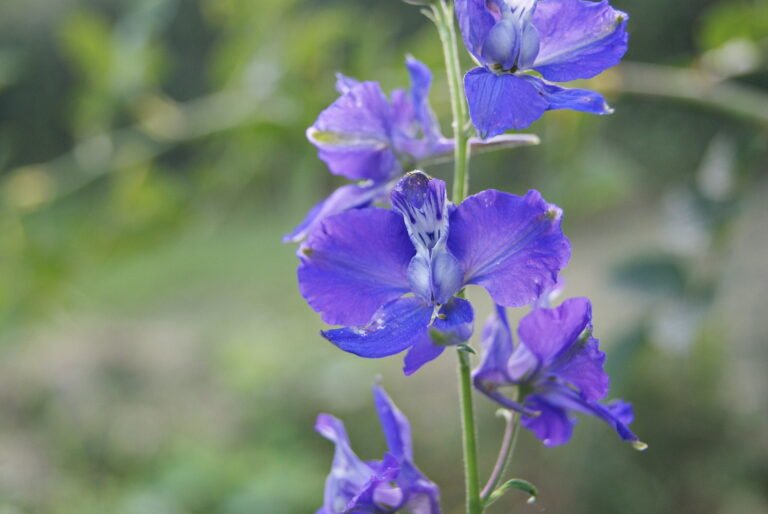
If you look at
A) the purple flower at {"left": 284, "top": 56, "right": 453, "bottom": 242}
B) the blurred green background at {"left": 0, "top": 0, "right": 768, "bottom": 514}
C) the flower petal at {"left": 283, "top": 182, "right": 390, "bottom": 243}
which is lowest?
the blurred green background at {"left": 0, "top": 0, "right": 768, "bottom": 514}

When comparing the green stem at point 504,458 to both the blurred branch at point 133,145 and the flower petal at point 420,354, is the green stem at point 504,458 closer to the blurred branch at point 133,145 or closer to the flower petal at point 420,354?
the flower petal at point 420,354

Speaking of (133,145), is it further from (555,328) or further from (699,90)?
(555,328)

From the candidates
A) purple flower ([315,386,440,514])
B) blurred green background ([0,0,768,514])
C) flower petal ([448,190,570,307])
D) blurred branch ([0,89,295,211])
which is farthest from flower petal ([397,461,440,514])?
blurred branch ([0,89,295,211])

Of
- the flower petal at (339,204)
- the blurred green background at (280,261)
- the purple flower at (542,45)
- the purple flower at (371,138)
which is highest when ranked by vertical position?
the purple flower at (542,45)

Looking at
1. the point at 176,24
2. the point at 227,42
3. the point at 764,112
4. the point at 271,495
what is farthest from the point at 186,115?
the point at 176,24

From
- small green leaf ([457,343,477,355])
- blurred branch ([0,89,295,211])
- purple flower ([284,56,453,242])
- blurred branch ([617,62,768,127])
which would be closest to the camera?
small green leaf ([457,343,477,355])

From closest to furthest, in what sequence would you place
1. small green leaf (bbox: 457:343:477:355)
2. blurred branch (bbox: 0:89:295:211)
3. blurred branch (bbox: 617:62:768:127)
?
small green leaf (bbox: 457:343:477:355) < blurred branch (bbox: 617:62:768:127) < blurred branch (bbox: 0:89:295:211)

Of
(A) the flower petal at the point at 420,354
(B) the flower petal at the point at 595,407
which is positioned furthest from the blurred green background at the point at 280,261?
(A) the flower petal at the point at 420,354

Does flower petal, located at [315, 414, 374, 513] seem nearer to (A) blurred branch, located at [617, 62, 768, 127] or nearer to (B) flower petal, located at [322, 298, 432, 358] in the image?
(B) flower petal, located at [322, 298, 432, 358]

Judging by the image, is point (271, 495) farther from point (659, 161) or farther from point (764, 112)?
point (659, 161)

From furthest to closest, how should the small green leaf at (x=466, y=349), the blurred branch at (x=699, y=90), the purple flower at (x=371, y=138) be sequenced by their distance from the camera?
the blurred branch at (x=699, y=90) < the purple flower at (x=371, y=138) < the small green leaf at (x=466, y=349)
